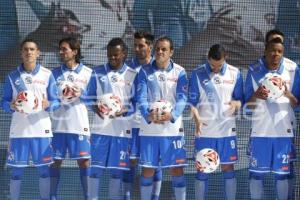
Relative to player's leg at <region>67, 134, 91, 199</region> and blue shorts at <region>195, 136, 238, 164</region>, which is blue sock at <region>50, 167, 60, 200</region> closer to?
player's leg at <region>67, 134, 91, 199</region>

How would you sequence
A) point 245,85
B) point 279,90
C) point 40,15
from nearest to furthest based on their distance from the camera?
point 279,90 → point 245,85 → point 40,15

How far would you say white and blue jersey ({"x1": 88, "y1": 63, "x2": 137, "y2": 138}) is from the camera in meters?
5.68

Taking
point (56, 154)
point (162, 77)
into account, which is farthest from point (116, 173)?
point (162, 77)

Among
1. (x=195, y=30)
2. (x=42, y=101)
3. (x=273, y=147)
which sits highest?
(x=195, y=30)

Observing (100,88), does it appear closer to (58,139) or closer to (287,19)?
(58,139)

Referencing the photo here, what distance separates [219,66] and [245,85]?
272mm

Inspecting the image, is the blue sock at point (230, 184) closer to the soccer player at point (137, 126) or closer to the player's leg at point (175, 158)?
the player's leg at point (175, 158)

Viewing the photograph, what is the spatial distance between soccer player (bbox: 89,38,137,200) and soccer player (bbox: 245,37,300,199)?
40.1 inches

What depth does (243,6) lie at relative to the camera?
6824 millimetres

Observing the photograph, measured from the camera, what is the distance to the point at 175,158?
555 centimetres

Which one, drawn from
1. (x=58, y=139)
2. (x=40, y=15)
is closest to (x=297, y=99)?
(x=58, y=139)

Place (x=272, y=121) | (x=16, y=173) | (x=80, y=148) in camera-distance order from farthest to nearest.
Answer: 1. (x=80, y=148)
2. (x=16, y=173)
3. (x=272, y=121)

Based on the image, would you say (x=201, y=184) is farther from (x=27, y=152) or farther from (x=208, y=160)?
(x=27, y=152)

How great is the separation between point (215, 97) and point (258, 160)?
0.63 meters
